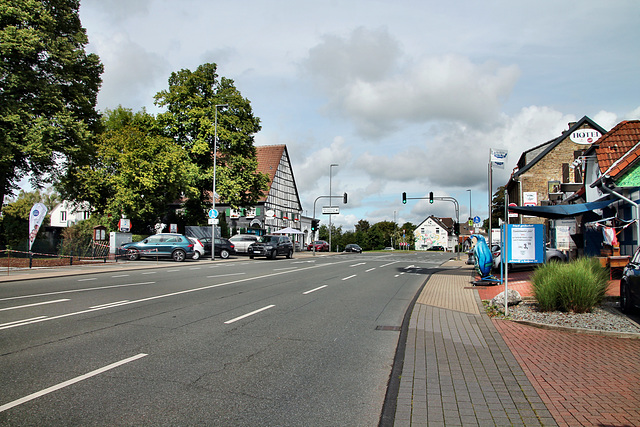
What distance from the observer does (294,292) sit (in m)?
13.7

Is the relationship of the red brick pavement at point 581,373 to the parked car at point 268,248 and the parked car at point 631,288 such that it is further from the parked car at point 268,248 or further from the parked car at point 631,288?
the parked car at point 268,248

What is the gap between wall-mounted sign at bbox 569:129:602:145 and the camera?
40.6 meters

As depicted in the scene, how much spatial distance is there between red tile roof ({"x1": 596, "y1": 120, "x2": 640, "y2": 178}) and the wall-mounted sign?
22411 millimetres

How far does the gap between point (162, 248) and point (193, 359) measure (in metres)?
25.9

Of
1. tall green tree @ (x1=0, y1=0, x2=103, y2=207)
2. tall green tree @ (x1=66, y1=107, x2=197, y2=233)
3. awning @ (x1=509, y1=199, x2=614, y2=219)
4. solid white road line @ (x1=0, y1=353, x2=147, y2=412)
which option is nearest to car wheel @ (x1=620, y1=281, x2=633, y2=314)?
awning @ (x1=509, y1=199, x2=614, y2=219)

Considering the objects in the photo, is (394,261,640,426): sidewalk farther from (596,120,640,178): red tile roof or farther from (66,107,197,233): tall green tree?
(66,107,197,233): tall green tree

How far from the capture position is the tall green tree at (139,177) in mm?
33969

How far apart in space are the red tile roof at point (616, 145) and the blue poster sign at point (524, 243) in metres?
9.46

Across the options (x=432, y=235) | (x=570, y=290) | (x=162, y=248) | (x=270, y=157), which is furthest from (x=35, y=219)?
(x=432, y=235)

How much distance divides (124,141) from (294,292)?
31434 millimetres

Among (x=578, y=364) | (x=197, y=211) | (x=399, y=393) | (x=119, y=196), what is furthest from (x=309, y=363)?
(x=197, y=211)

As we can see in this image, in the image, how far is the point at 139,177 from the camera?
33688 mm

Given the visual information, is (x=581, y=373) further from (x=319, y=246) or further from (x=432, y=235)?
Answer: (x=432, y=235)

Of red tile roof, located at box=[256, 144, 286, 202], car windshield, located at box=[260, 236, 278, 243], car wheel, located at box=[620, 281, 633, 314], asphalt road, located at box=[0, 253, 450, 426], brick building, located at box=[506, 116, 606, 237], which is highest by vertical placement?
red tile roof, located at box=[256, 144, 286, 202]
